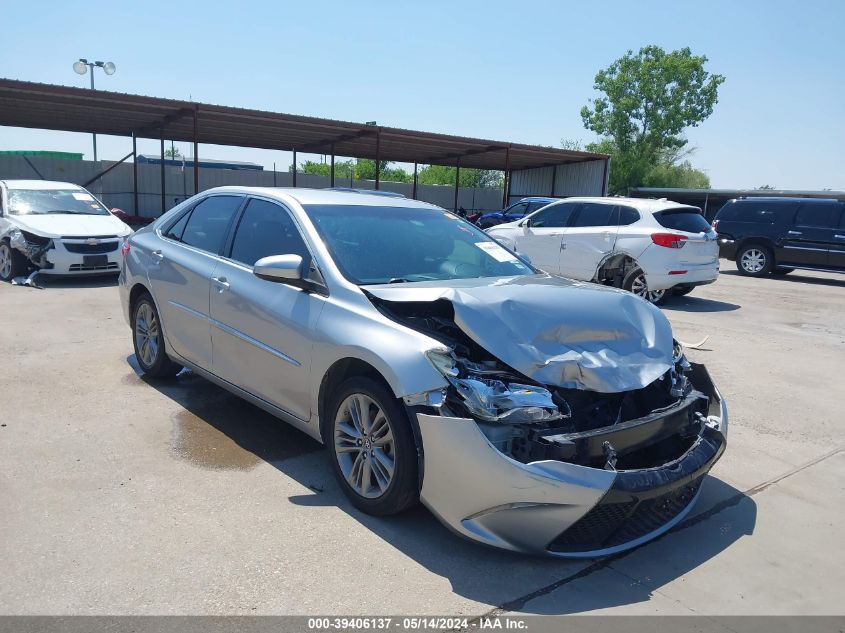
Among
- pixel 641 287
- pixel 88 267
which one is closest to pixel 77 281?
pixel 88 267

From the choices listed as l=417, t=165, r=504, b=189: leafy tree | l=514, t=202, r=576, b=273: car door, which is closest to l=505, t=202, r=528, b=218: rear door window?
l=514, t=202, r=576, b=273: car door

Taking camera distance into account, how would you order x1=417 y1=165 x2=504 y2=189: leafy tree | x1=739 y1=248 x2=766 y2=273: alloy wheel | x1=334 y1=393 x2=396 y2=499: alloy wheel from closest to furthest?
1. x1=334 y1=393 x2=396 y2=499: alloy wheel
2. x1=739 y1=248 x2=766 y2=273: alloy wheel
3. x1=417 y1=165 x2=504 y2=189: leafy tree

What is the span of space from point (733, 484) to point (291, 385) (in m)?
2.75

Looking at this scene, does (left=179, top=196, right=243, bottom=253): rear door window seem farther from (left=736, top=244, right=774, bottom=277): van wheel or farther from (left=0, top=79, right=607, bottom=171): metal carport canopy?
(left=736, top=244, right=774, bottom=277): van wheel

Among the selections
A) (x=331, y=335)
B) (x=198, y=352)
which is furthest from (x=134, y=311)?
(x=331, y=335)

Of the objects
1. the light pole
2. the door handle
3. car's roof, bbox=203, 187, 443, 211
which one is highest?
the light pole

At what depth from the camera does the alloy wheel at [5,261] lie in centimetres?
1047

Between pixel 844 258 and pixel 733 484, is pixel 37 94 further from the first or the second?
pixel 844 258

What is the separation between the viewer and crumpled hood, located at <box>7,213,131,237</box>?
1040cm

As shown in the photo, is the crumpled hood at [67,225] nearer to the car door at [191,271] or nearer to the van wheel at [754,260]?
the car door at [191,271]

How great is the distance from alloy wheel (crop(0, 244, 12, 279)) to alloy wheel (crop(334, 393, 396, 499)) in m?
9.36

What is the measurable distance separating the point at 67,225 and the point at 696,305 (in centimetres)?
1052

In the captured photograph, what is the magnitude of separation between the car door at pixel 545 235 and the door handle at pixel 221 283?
7881 millimetres

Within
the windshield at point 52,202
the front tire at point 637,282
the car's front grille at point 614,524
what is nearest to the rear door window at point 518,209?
the front tire at point 637,282
